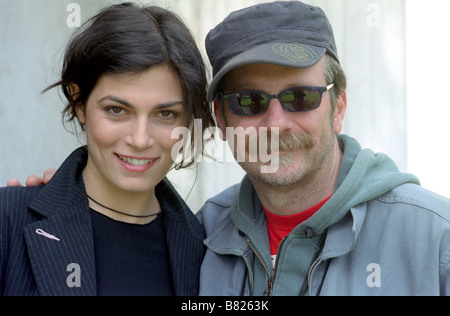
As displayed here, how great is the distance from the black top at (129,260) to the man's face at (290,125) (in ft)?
1.65

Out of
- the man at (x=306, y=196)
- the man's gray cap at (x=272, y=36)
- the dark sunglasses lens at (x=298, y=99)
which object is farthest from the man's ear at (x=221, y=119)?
the dark sunglasses lens at (x=298, y=99)

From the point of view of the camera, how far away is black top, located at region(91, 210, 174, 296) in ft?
7.48

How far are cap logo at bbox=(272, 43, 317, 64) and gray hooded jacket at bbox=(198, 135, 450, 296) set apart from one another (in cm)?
43

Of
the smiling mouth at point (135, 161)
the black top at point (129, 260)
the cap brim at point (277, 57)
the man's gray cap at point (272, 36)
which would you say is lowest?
the black top at point (129, 260)

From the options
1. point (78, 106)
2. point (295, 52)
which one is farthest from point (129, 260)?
point (295, 52)

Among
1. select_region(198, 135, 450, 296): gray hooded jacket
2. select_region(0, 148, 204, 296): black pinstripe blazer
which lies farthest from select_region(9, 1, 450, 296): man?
select_region(0, 148, 204, 296): black pinstripe blazer

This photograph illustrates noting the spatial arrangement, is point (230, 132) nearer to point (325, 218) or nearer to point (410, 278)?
point (325, 218)

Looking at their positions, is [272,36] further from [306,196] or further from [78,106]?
[78,106]

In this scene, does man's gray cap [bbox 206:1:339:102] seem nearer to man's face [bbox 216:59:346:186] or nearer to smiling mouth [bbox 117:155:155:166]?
man's face [bbox 216:59:346:186]

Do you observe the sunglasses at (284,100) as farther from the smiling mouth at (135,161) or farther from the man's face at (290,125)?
the smiling mouth at (135,161)

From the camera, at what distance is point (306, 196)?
7.93ft

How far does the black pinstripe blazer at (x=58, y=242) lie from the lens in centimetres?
213

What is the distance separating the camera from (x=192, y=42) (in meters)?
2.56

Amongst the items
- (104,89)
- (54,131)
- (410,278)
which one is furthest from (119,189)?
(54,131)
